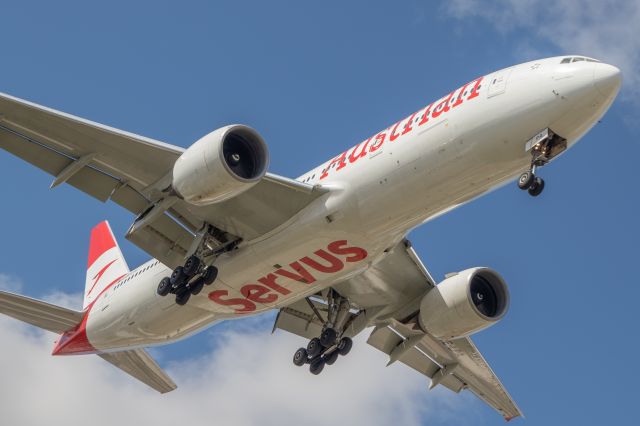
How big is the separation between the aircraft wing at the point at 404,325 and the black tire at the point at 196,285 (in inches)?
183

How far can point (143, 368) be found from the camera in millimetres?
32969

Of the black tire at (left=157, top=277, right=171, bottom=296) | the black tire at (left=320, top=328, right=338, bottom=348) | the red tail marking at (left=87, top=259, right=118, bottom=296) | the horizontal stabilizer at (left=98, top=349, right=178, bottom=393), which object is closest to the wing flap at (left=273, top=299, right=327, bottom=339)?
the black tire at (left=320, top=328, right=338, bottom=348)

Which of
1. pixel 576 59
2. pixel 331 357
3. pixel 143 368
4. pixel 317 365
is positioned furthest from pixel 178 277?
pixel 576 59

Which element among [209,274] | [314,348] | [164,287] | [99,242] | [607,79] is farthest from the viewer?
[99,242]

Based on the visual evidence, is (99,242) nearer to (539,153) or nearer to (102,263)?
(102,263)

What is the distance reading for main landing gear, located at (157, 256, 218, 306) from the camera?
27203 mm

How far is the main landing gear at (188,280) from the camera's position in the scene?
27.2 meters

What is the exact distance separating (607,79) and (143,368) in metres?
17.4

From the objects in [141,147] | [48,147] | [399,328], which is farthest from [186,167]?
[399,328]

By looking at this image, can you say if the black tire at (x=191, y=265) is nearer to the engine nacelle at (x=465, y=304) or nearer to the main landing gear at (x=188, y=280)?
the main landing gear at (x=188, y=280)

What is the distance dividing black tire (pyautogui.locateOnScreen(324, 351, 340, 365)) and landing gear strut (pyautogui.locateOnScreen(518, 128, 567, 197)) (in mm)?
9308

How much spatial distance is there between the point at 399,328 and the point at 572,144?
32.5 ft

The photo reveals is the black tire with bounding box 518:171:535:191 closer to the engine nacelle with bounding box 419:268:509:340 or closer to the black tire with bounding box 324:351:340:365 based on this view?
the engine nacelle with bounding box 419:268:509:340

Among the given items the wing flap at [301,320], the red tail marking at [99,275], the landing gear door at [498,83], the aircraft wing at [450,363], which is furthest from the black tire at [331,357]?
the landing gear door at [498,83]
